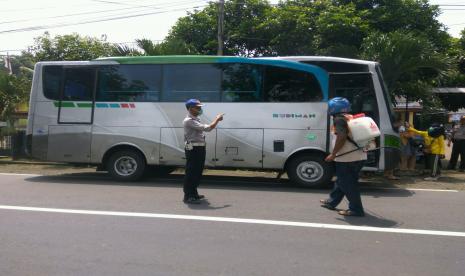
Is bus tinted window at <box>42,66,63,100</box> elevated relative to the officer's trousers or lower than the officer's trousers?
elevated

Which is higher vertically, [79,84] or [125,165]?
[79,84]

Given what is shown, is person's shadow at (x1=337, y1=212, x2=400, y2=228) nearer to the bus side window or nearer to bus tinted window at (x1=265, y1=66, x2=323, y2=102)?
the bus side window

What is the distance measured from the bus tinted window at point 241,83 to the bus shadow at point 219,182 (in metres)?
1.86

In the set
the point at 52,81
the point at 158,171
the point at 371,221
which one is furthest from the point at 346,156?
the point at 52,81

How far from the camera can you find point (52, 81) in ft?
35.9

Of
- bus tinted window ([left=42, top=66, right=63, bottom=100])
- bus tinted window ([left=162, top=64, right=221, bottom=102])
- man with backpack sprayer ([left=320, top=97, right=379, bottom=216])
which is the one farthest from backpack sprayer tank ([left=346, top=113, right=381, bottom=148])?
bus tinted window ([left=42, top=66, right=63, bottom=100])

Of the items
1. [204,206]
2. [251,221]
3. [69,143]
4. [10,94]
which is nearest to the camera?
[251,221]

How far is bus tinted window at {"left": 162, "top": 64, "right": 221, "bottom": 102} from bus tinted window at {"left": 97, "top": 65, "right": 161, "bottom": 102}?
236 mm

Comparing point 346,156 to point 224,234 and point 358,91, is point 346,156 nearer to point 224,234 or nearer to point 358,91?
point 224,234

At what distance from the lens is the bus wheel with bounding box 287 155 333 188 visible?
967 cm

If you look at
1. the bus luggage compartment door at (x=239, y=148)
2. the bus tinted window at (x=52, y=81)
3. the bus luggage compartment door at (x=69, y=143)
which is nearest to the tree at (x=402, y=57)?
the bus luggage compartment door at (x=239, y=148)

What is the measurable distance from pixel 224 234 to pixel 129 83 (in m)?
5.70

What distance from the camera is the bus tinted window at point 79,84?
35.2ft

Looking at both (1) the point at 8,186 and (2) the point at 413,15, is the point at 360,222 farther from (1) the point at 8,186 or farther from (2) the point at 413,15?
(2) the point at 413,15
